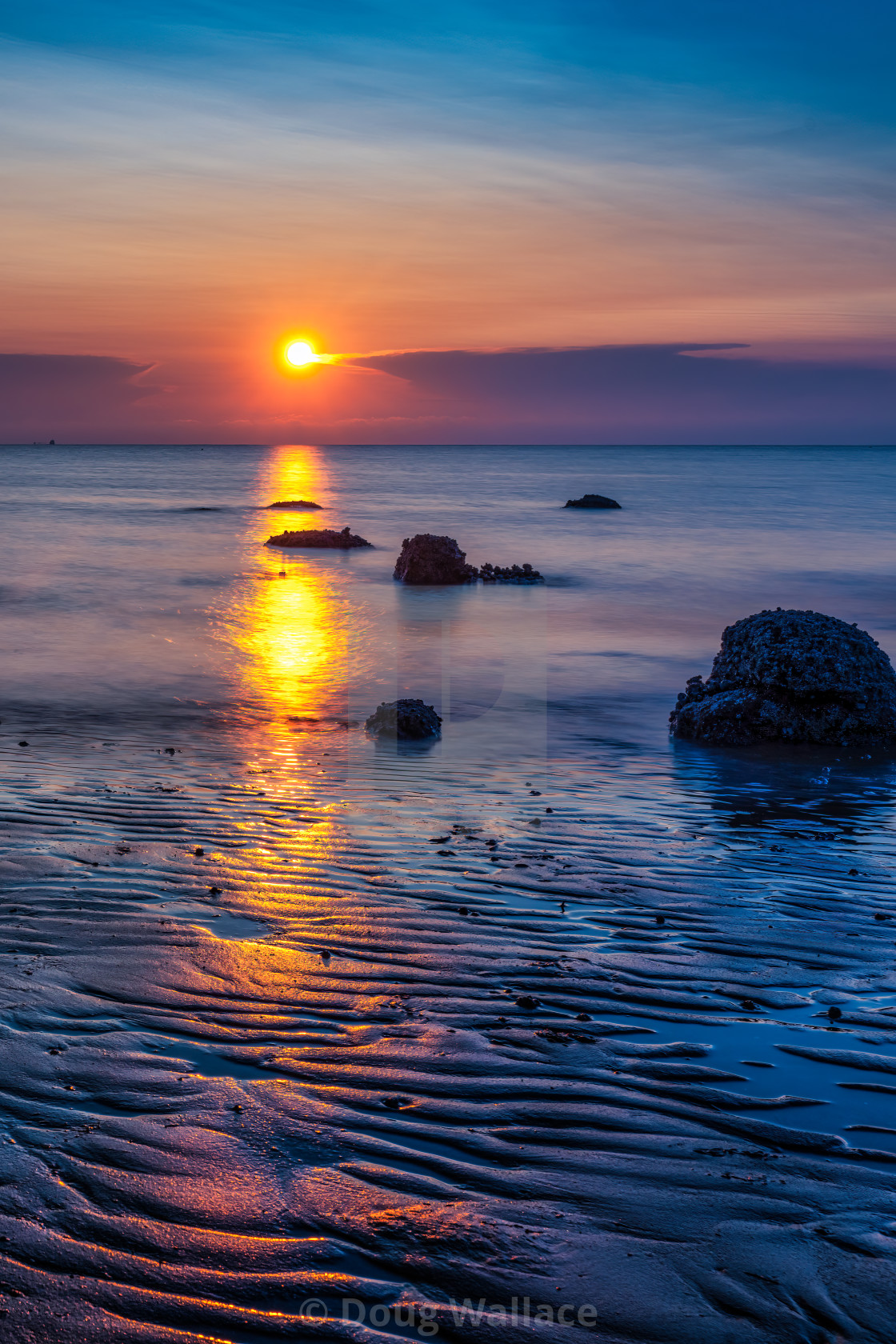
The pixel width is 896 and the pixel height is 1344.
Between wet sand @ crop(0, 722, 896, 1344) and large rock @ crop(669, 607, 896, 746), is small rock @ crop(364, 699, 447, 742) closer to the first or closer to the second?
large rock @ crop(669, 607, 896, 746)

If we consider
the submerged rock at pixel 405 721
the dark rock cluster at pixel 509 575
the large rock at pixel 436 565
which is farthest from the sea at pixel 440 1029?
the dark rock cluster at pixel 509 575

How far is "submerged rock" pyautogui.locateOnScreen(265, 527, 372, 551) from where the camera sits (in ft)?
102

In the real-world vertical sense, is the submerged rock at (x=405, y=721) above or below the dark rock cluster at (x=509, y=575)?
below

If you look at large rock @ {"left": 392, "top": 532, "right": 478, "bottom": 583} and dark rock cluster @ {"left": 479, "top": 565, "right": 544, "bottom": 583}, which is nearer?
large rock @ {"left": 392, "top": 532, "right": 478, "bottom": 583}

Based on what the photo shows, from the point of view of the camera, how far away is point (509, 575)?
77.3 ft

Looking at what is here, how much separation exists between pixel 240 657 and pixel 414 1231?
39.4ft

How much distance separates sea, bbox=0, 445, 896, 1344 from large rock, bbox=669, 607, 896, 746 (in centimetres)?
30

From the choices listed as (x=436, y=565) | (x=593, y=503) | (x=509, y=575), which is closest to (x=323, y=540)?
(x=436, y=565)

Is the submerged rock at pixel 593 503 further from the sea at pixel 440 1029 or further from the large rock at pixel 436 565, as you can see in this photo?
the sea at pixel 440 1029

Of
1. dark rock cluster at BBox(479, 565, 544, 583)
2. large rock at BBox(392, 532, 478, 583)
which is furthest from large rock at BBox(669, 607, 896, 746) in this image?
dark rock cluster at BBox(479, 565, 544, 583)

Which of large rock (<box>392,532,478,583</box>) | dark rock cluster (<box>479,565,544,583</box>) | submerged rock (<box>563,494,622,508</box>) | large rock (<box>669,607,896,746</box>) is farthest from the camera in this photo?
submerged rock (<box>563,494,622,508</box>)

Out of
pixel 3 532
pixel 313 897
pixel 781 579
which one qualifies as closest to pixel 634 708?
pixel 313 897

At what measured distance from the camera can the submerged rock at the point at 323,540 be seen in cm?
3094

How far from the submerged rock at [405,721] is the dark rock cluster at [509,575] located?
1356 cm
